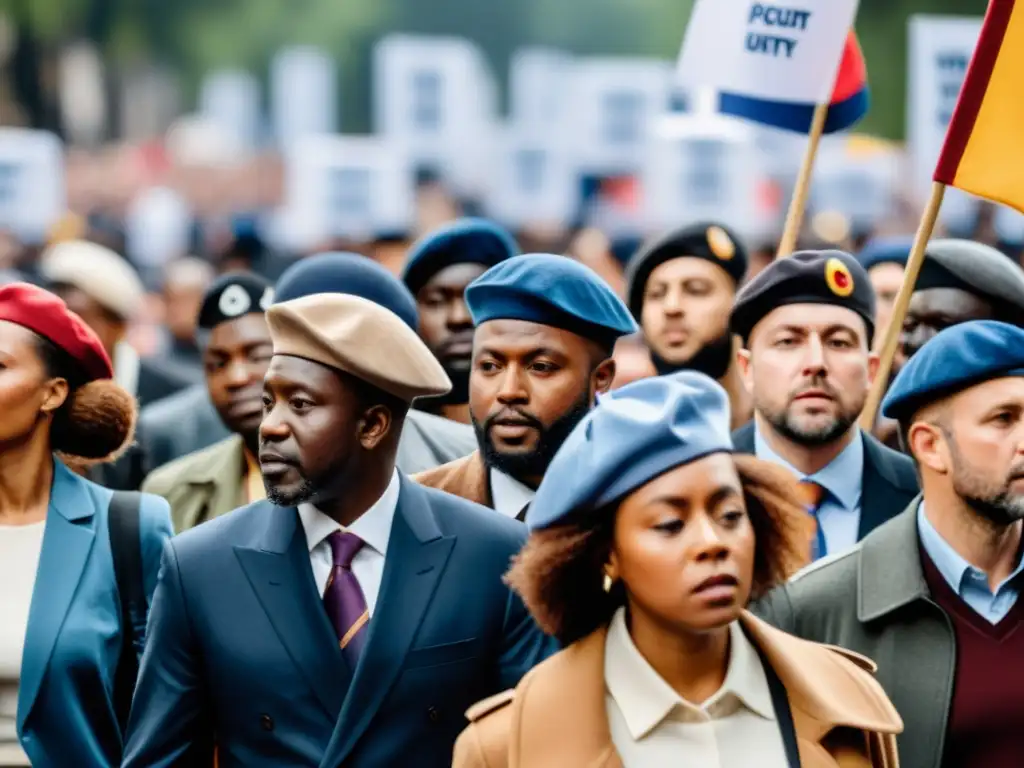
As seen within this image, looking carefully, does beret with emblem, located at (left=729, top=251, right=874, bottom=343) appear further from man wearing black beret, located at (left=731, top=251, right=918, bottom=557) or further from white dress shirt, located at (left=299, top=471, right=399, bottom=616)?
white dress shirt, located at (left=299, top=471, right=399, bottom=616)

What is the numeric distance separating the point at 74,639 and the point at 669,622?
212cm

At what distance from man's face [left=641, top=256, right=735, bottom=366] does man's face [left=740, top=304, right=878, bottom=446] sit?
4.11 feet

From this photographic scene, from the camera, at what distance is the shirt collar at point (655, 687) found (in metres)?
4.57

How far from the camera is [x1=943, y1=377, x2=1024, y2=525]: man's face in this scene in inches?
219

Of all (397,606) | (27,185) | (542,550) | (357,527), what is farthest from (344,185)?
(542,550)

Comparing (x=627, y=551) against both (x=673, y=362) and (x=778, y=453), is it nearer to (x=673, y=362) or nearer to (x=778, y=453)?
(x=778, y=453)

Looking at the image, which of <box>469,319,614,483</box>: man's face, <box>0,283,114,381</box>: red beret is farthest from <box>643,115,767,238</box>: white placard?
<box>469,319,614,483</box>: man's face

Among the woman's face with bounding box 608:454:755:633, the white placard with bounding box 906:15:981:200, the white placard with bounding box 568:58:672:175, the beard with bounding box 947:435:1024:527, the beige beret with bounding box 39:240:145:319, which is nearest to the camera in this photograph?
the woman's face with bounding box 608:454:755:633

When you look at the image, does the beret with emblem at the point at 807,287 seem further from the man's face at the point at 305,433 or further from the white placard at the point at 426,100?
the white placard at the point at 426,100

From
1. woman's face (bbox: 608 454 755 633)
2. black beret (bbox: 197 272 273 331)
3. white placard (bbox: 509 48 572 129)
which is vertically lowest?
white placard (bbox: 509 48 572 129)

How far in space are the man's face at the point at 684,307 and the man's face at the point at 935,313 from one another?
670mm

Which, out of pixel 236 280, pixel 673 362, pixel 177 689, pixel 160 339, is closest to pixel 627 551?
pixel 177 689

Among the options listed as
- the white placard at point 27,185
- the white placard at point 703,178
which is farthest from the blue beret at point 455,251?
the white placard at point 27,185

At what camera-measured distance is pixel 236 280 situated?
863cm
